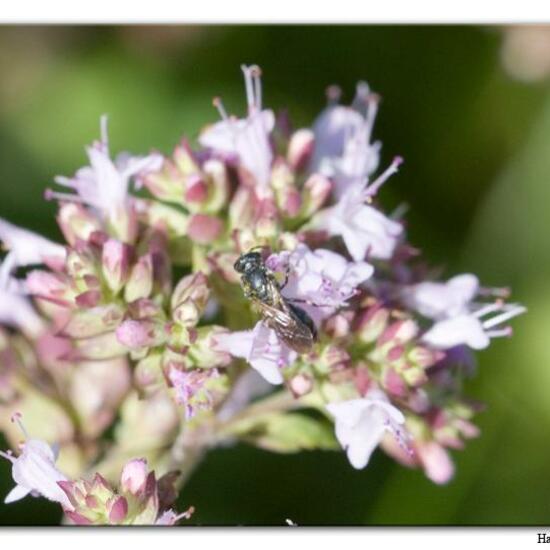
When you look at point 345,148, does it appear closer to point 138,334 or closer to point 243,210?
point 243,210

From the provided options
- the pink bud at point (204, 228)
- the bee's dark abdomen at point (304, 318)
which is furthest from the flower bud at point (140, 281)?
the bee's dark abdomen at point (304, 318)

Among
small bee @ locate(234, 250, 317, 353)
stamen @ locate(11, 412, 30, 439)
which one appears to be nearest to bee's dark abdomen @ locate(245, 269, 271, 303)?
small bee @ locate(234, 250, 317, 353)

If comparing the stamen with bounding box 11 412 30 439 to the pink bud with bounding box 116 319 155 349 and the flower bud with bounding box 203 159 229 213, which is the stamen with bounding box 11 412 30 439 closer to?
the pink bud with bounding box 116 319 155 349

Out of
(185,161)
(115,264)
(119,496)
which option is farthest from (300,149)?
(119,496)
